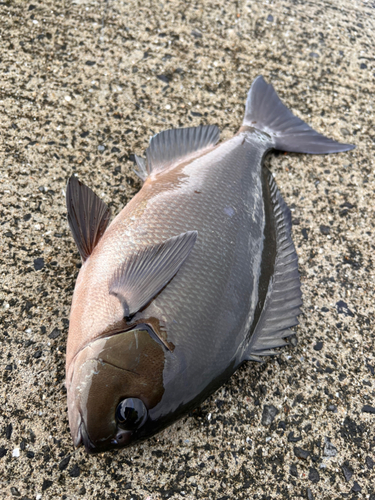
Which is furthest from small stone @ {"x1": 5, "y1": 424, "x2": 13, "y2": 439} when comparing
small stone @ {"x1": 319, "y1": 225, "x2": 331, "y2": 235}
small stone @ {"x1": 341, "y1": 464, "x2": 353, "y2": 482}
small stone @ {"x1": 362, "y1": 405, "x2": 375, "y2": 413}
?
small stone @ {"x1": 319, "y1": 225, "x2": 331, "y2": 235}

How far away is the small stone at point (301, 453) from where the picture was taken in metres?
A: 1.94

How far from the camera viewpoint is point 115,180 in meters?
2.50

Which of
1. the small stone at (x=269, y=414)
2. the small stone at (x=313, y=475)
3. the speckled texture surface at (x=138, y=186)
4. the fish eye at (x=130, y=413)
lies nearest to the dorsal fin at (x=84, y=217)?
the speckled texture surface at (x=138, y=186)

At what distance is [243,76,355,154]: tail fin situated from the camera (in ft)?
9.04

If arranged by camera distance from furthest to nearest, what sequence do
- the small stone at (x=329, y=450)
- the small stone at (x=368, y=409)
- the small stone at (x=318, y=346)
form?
the small stone at (x=318, y=346) → the small stone at (x=368, y=409) → the small stone at (x=329, y=450)

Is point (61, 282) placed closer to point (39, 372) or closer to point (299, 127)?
point (39, 372)

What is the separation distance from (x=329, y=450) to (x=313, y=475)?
15 cm

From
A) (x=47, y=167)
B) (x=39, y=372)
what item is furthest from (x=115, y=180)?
(x=39, y=372)

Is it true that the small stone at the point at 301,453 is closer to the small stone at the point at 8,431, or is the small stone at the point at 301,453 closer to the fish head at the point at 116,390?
the fish head at the point at 116,390

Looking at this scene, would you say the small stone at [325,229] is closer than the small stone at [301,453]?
No

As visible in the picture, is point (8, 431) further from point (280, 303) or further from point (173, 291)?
point (280, 303)

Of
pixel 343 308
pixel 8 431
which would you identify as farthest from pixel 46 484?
pixel 343 308

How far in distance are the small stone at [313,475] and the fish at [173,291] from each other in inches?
26.0

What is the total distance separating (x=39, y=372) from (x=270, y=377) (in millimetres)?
1235
